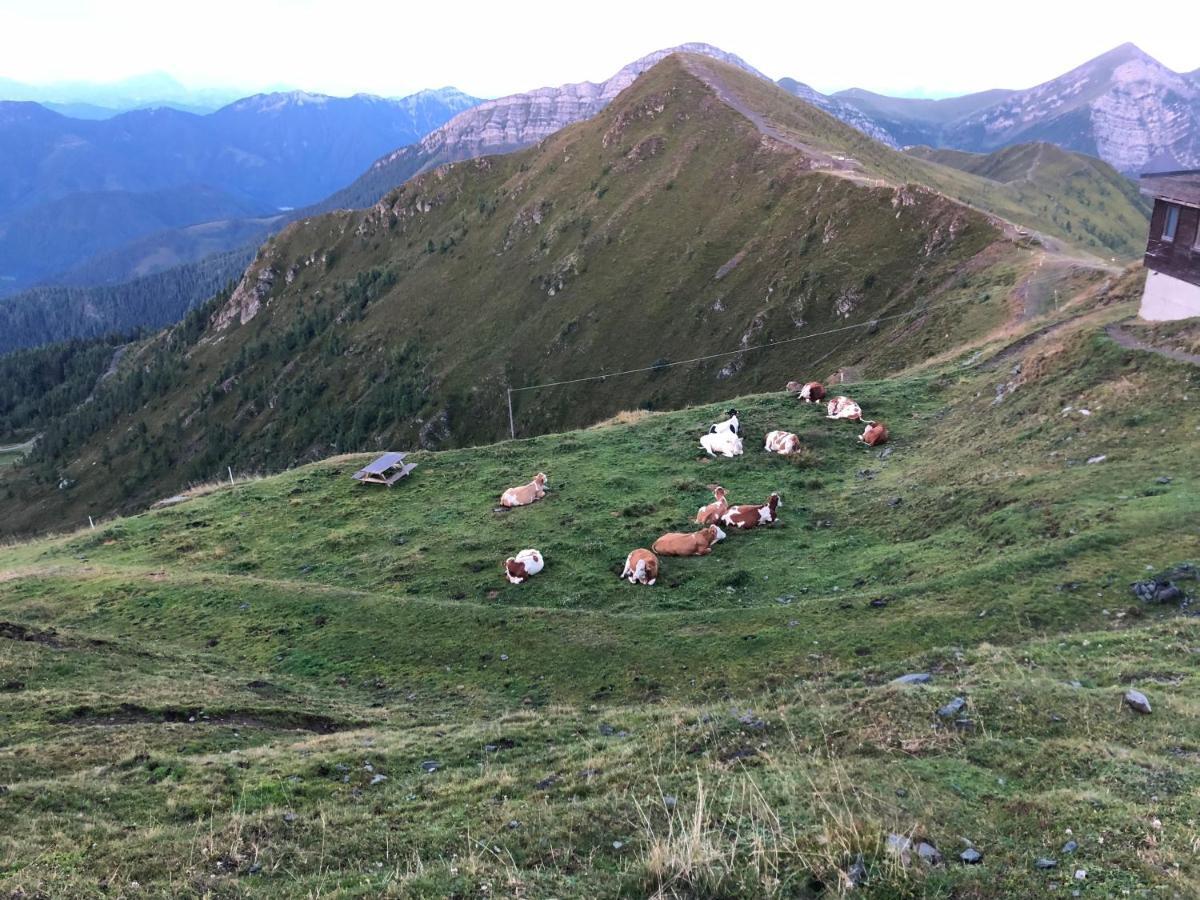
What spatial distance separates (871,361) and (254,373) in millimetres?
111284

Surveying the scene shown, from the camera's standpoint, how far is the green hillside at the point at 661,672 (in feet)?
23.3

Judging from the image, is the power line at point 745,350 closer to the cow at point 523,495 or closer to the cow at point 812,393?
the cow at point 812,393

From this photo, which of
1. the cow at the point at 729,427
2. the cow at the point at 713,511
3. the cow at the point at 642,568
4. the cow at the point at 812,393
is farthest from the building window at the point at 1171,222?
the cow at the point at 642,568

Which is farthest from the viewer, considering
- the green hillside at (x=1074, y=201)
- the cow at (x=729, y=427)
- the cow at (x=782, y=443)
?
the green hillside at (x=1074, y=201)

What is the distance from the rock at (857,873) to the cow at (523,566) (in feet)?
43.4

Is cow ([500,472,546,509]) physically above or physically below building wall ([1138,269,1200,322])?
below

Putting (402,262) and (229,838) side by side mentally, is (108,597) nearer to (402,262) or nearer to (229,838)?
(229,838)

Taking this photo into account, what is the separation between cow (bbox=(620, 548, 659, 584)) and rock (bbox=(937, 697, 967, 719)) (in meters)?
9.15

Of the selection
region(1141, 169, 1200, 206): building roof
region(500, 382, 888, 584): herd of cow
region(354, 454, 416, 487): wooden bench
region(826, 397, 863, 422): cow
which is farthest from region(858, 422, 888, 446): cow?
region(354, 454, 416, 487): wooden bench

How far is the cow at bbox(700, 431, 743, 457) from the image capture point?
79.8 feet

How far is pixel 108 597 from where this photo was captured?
21.1 metres

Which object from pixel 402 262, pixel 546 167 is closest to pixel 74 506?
pixel 402 262

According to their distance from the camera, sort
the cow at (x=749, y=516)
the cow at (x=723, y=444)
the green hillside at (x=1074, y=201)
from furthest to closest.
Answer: the green hillside at (x=1074, y=201)
the cow at (x=723, y=444)
the cow at (x=749, y=516)

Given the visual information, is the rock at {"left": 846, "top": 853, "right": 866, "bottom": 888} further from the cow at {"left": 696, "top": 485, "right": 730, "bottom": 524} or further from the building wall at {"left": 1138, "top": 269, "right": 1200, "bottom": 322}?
the building wall at {"left": 1138, "top": 269, "right": 1200, "bottom": 322}
